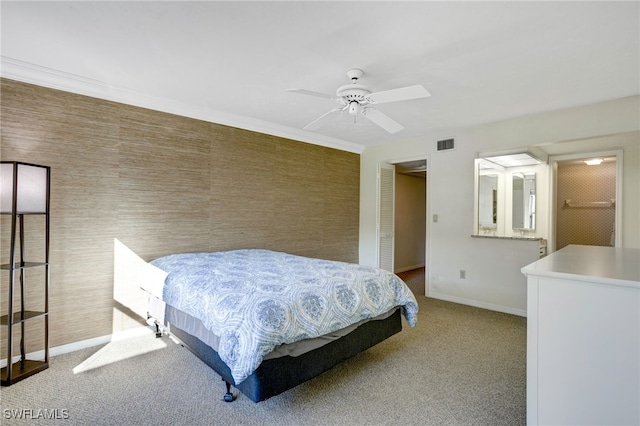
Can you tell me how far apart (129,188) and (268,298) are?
2.13 meters

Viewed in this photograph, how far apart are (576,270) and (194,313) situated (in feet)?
7.17

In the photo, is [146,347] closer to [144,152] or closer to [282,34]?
[144,152]

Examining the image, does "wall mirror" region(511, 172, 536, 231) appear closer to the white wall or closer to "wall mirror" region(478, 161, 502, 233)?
→ the white wall

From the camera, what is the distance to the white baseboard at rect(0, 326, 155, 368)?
265 centimetres

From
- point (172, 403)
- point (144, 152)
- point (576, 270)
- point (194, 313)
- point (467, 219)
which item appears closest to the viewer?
point (576, 270)

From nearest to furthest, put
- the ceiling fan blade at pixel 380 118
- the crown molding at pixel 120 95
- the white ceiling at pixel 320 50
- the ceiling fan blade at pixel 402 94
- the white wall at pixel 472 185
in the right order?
the white ceiling at pixel 320 50 → the ceiling fan blade at pixel 402 94 → the crown molding at pixel 120 95 → the ceiling fan blade at pixel 380 118 → the white wall at pixel 472 185

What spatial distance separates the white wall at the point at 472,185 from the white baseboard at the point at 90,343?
372cm

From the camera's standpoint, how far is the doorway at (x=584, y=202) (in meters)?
4.74

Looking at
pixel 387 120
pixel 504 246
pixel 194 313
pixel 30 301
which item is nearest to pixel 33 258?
pixel 30 301

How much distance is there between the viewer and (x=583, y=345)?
135 cm

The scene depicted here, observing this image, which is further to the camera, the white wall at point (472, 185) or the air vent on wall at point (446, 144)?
the air vent on wall at point (446, 144)

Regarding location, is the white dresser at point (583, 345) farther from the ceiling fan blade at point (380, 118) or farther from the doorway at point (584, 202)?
the doorway at point (584, 202)

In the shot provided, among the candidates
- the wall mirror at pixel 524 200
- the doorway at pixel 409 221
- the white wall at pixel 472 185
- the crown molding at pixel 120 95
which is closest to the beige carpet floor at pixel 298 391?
the white wall at pixel 472 185

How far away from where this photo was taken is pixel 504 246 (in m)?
4.00
